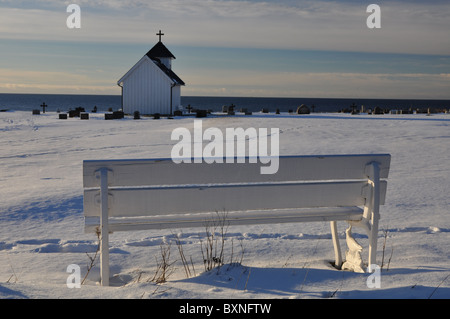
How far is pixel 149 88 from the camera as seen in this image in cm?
3678

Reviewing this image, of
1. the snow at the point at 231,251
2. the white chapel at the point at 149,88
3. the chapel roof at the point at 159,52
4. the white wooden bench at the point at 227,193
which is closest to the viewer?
the snow at the point at 231,251

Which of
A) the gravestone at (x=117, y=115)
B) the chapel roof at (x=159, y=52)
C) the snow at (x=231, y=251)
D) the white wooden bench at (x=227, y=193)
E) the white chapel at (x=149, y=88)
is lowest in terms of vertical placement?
the snow at (x=231, y=251)

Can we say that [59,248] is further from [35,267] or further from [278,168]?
[278,168]

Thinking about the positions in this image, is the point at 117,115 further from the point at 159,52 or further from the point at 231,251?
the point at 231,251

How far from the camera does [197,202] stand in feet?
13.5

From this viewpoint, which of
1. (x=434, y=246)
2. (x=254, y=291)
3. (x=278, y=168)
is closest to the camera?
(x=254, y=291)

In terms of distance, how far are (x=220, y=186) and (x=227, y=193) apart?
92 mm

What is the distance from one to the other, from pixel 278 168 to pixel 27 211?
441 centimetres

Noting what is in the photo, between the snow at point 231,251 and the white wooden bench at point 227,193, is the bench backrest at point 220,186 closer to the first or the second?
the white wooden bench at point 227,193

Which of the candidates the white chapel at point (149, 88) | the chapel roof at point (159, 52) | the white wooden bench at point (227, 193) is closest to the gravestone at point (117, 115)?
the white chapel at point (149, 88)

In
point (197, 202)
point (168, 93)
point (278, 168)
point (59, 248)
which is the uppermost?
point (168, 93)

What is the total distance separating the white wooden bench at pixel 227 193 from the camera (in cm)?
390
